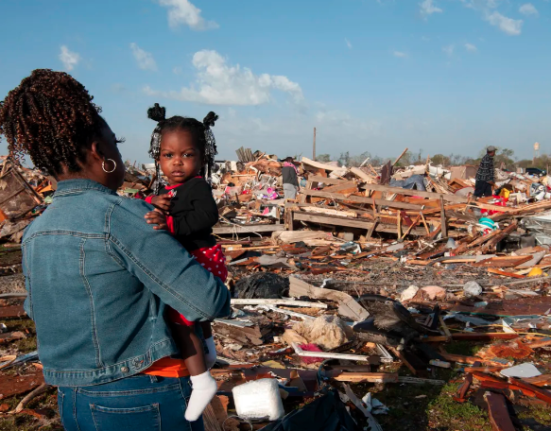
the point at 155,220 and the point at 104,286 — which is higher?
the point at 155,220

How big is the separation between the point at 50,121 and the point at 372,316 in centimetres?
485

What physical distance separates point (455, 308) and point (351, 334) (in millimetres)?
2267

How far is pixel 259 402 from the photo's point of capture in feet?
12.5

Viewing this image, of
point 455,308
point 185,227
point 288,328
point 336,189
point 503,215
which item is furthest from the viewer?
point 336,189

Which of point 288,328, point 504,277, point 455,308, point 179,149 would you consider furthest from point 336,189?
point 179,149

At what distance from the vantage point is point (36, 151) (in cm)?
160

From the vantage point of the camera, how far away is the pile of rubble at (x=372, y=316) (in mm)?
4262

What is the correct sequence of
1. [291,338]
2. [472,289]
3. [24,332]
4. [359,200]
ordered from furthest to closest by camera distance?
[359,200] < [472,289] < [24,332] < [291,338]

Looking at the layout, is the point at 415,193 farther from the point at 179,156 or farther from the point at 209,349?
the point at 209,349

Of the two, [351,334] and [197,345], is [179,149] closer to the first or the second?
[197,345]

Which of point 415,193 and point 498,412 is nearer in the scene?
point 498,412

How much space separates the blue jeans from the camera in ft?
5.41

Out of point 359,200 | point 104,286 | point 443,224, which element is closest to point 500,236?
point 443,224

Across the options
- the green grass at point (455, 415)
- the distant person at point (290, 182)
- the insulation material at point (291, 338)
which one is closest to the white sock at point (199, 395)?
the green grass at point (455, 415)
